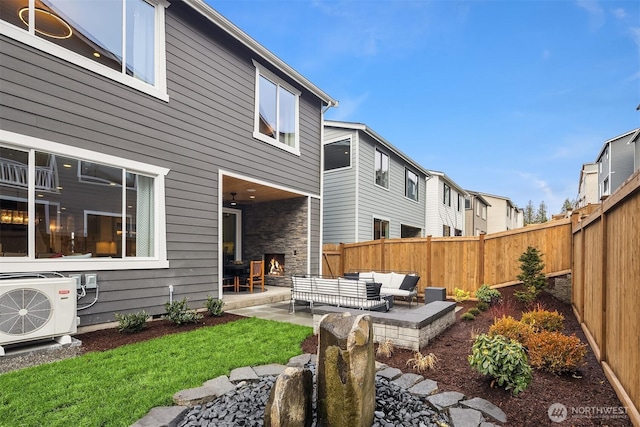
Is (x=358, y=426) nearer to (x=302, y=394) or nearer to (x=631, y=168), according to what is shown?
(x=302, y=394)

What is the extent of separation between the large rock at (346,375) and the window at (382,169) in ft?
41.5

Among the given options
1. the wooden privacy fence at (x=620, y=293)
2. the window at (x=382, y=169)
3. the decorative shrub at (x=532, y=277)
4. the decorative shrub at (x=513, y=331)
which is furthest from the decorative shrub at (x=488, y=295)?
the window at (x=382, y=169)

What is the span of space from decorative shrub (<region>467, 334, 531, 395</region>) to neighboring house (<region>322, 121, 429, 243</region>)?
9.80 metres

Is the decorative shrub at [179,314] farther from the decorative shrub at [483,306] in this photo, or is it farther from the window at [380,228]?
the window at [380,228]

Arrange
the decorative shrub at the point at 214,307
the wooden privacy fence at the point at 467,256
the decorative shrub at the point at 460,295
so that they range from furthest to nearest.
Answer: the decorative shrub at the point at 460,295 → the wooden privacy fence at the point at 467,256 → the decorative shrub at the point at 214,307

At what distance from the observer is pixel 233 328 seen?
6.02m

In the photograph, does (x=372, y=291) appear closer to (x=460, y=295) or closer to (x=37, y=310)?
(x=460, y=295)

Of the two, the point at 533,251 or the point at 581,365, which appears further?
the point at 533,251

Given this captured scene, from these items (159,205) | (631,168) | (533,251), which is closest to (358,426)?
(159,205)

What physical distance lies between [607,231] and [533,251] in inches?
188

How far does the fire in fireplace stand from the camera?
11.3 metres

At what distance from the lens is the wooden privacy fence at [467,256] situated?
8.46m

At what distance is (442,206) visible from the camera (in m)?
21.8

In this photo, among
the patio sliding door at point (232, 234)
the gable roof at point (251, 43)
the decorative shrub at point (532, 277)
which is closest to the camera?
the gable roof at point (251, 43)
